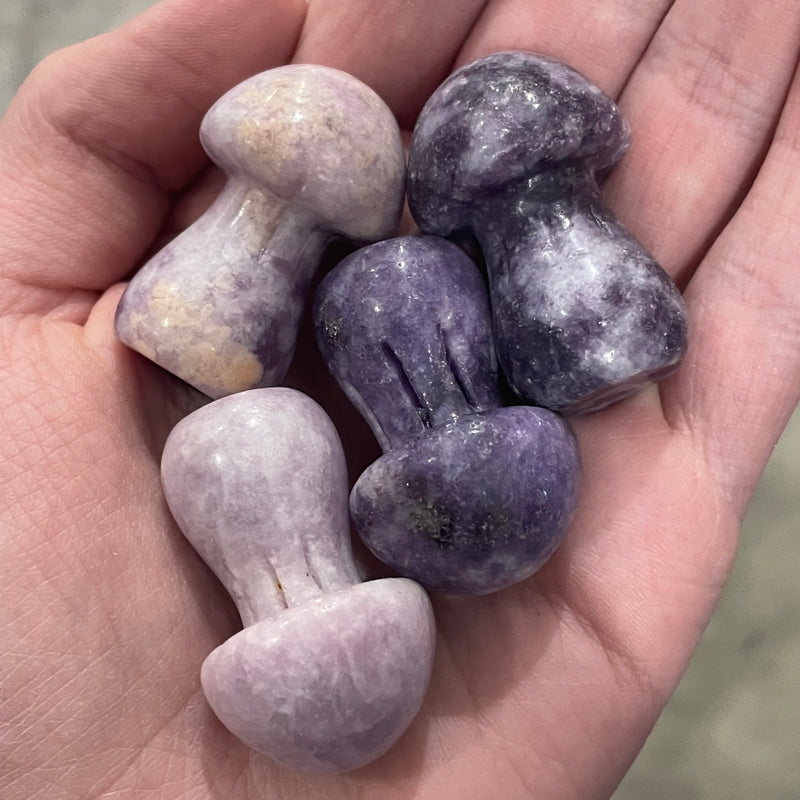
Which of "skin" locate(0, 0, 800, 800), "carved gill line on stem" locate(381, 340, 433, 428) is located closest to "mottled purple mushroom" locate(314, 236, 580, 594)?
"carved gill line on stem" locate(381, 340, 433, 428)

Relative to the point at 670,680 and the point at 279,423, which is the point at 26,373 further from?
the point at 670,680

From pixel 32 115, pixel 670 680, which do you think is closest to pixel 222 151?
pixel 32 115

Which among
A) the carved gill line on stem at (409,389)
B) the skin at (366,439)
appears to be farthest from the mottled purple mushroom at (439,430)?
the skin at (366,439)

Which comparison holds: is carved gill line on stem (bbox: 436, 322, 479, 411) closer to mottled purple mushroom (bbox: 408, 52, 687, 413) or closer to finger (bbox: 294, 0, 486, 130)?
mottled purple mushroom (bbox: 408, 52, 687, 413)

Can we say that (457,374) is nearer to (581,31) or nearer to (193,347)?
(193,347)

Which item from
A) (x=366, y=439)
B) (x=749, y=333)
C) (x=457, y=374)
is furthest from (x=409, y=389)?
(x=749, y=333)

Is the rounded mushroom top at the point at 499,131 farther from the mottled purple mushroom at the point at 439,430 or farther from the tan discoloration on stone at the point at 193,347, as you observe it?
the tan discoloration on stone at the point at 193,347
